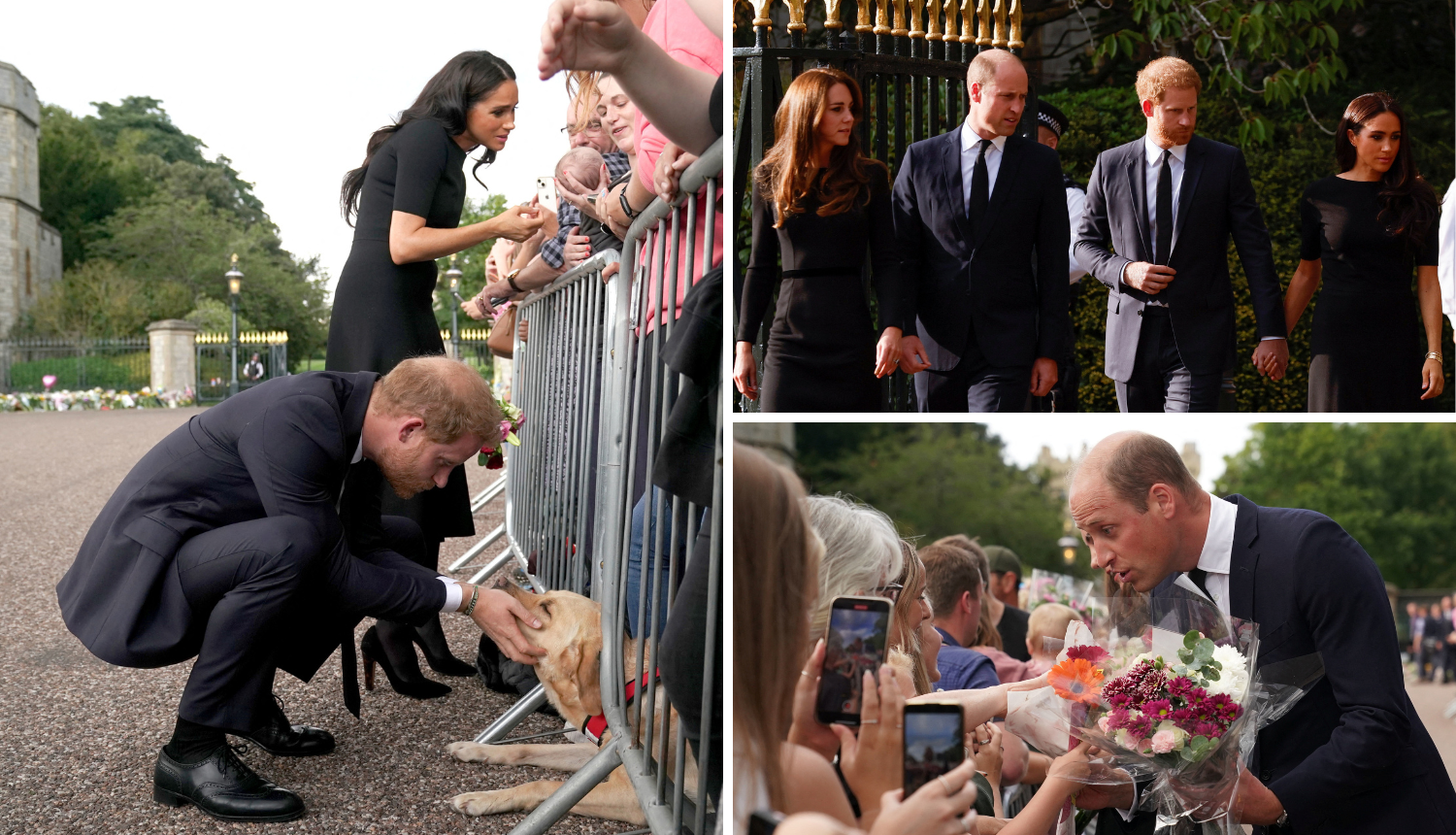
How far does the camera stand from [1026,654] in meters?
1.83

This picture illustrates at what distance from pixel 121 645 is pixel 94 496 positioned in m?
7.33

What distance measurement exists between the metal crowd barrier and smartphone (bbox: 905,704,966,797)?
451 mm

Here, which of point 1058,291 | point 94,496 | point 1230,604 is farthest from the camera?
point 94,496

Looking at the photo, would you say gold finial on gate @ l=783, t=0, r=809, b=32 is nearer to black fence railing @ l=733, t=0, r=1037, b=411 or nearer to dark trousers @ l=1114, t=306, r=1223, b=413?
black fence railing @ l=733, t=0, r=1037, b=411

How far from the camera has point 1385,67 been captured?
2434mm

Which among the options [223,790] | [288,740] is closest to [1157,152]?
[223,790]

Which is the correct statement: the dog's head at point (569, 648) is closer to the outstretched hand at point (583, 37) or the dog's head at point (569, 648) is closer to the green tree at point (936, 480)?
the green tree at point (936, 480)

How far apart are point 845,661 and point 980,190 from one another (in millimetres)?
807

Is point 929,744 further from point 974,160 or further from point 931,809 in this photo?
point 974,160

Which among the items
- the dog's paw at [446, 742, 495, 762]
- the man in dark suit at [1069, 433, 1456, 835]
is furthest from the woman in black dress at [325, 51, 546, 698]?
the man in dark suit at [1069, 433, 1456, 835]

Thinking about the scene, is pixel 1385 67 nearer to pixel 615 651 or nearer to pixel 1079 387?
pixel 1079 387

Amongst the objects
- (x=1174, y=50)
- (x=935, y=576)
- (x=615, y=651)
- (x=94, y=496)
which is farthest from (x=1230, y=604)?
(x=94, y=496)

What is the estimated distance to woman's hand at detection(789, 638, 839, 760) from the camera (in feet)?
4.31

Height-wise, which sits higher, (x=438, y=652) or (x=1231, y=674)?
(x=1231, y=674)
